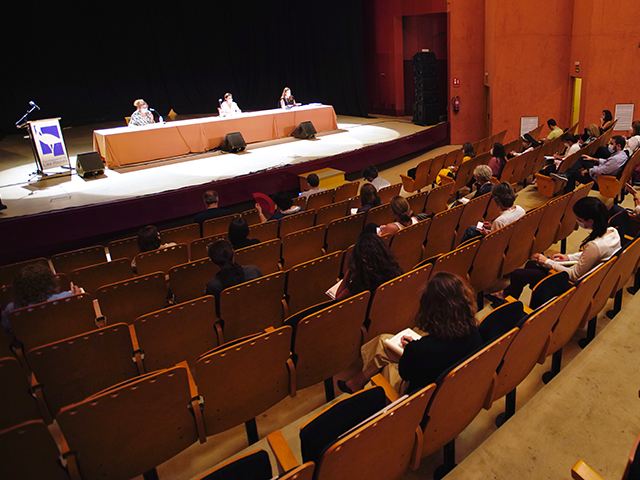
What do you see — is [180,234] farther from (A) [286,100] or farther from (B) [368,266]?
(A) [286,100]

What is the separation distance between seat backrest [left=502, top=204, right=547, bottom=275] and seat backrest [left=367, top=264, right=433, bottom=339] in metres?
1.04

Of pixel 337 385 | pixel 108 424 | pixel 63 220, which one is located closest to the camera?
pixel 108 424

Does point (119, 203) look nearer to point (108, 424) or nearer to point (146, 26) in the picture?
point (108, 424)

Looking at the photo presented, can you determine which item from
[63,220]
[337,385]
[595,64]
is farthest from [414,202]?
[595,64]

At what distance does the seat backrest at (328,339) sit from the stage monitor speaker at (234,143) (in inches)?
285

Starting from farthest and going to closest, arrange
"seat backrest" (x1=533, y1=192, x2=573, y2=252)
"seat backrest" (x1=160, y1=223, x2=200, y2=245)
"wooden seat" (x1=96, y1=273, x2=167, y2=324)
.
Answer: "seat backrest" (x1=160, y1=223, x2=200, y2=245) → "seat backrest" (x1=533, y1=192, x2=573, y2=252) → "wooden seat" (x1=96, y1=273, x2=167, y2=324)

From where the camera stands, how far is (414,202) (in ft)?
15.9

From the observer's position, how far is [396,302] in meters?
2.79

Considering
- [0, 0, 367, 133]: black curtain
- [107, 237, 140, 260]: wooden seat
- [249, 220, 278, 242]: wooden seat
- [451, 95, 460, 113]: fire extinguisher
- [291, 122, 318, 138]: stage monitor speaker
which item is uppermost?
[0, 0, 367, 133]: black curtain

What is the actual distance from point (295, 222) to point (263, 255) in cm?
100

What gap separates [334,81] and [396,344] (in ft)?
44.0

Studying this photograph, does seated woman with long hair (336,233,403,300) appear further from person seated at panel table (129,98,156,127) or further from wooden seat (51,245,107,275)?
person seated at panel table (129,98,156,127)

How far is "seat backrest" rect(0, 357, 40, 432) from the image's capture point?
2152mm

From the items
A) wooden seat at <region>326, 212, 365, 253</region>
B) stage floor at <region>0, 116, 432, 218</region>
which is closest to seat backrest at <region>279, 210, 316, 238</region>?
wooden seat at <region>326, 212, 365, 253</region>
